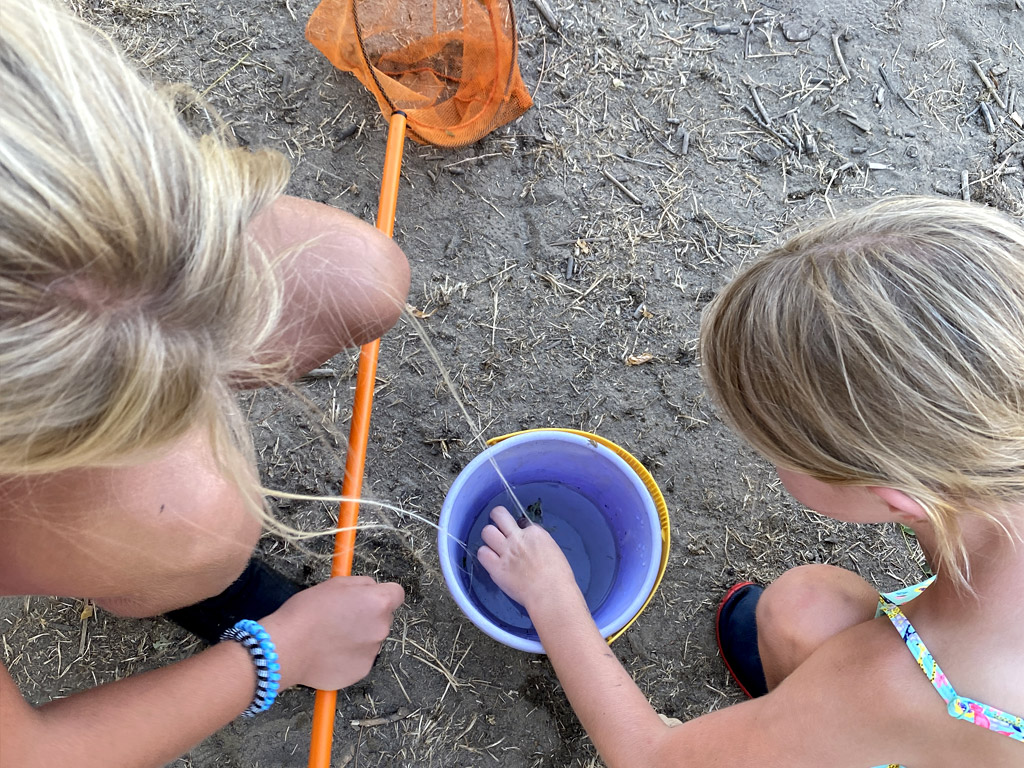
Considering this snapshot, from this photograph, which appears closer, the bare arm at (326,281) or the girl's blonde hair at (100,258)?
the girl's blonde hair at (100,258)

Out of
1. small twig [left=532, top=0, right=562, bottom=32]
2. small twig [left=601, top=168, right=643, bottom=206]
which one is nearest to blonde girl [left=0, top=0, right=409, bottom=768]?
small twig [left=601, top=168, right=643, bottom=206]

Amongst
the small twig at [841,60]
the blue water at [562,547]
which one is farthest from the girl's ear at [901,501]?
the small twig at [841,60]

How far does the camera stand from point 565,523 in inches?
52.9

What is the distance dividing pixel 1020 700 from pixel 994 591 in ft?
0.36

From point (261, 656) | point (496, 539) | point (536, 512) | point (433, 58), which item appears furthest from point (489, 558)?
point (433, 58)

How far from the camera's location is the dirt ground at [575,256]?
1267 mm

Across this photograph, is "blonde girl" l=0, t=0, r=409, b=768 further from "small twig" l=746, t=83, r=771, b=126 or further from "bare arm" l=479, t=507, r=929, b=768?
"small twig" l=746, t=83, r=771, b=126

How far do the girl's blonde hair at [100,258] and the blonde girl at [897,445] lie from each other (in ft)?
1.83

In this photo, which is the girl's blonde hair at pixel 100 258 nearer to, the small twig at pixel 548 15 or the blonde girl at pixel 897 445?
the blonde girl at pixel 897 445

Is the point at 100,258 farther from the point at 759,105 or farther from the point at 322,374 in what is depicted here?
the point at 759,105

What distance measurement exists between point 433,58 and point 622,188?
49 cm

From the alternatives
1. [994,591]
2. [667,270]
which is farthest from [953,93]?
[994,591]

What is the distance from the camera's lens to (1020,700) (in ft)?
2.36

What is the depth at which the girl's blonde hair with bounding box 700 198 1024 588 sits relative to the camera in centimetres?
66
